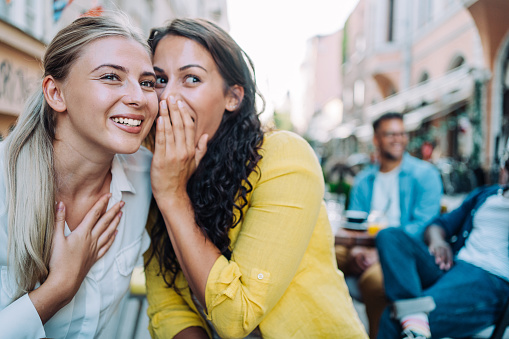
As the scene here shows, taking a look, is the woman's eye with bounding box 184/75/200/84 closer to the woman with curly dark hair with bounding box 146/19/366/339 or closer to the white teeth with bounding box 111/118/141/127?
the woman with curly dark hair with bounding box 146/19/366/339

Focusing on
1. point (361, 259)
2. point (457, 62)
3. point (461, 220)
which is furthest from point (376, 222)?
point (457, 62)

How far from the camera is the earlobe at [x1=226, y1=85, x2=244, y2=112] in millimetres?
1857

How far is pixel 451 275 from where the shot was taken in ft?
7.82

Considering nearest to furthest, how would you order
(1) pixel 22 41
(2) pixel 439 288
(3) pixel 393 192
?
(2) pixel 439 288 → (1) pixel 22 41 → (3) pixel 393 192

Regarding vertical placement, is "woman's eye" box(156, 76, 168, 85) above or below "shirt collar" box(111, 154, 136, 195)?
above

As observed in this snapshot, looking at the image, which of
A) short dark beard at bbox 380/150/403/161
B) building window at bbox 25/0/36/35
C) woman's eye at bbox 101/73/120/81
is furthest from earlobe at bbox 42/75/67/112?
short dark beard at bbox 380/150/403/161

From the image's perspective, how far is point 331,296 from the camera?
156cm

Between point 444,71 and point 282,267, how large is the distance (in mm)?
15512

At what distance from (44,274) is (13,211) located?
0.79 feet

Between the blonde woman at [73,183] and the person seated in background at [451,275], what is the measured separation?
1.47 m

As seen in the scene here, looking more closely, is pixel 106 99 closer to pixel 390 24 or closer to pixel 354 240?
pixel 354 240

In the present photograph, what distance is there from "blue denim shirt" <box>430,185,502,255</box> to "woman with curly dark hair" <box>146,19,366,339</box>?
155 cm

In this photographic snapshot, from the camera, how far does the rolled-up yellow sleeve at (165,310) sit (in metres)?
1.70

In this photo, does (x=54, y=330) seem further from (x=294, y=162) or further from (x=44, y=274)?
(x=294, y=162)
